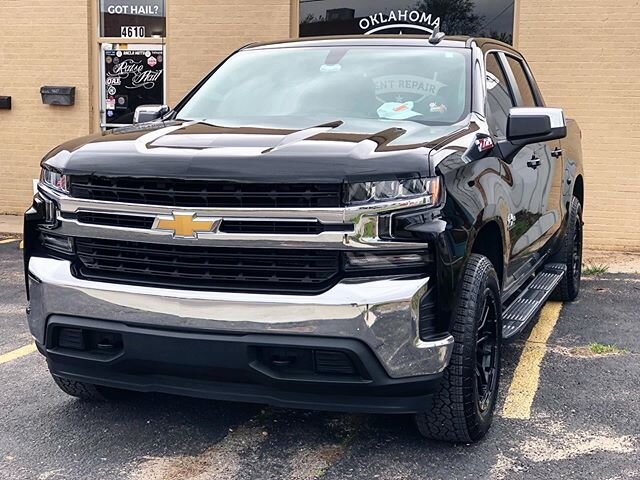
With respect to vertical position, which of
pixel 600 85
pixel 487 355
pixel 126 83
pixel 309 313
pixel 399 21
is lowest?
pixel 487 355

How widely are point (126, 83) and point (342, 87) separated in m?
7.00

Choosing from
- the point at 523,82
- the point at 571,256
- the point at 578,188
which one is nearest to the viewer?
the point at 523,82

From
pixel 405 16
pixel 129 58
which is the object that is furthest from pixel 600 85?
pixel 129 58

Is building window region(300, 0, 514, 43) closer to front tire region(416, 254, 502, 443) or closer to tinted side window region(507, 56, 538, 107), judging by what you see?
tinted side window region(507, 56, 538, 107)

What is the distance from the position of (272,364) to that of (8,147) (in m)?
9.14

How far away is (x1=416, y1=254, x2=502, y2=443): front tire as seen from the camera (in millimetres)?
3393

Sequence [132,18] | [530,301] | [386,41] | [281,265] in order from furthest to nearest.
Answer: [132,18] < [530,301] < [386,41] < [281,265]

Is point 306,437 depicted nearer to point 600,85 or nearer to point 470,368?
point 470,368

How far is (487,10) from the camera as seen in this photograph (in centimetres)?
941

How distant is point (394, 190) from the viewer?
316 centimetres

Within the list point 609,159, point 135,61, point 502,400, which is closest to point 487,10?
point 609,159

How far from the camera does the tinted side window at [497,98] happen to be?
4395 mm

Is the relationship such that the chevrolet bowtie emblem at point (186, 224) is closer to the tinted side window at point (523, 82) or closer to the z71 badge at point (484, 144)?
the z71 badge at point (484, 144)

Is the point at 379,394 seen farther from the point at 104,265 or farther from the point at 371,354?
the point at 104,265
